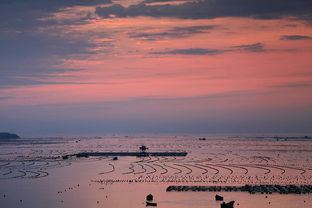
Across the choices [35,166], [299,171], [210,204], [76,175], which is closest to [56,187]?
[76,175]

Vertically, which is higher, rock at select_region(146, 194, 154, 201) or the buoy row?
the buoy row

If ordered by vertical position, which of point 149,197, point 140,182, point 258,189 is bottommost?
point 149,197

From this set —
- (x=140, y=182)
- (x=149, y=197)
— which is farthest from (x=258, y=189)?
(x=140, y=182)

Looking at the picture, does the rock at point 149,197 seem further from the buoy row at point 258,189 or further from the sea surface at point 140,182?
the buoy row at point 258,189

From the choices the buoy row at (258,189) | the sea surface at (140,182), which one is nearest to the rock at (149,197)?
the sea surface at (140,182)

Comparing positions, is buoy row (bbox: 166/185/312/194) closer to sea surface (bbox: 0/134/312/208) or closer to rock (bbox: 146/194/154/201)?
sea surface (bbox: 0/134/312/208)

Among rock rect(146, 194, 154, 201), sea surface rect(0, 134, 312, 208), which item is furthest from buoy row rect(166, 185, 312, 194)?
rock rect(146, 194, 154, 201)

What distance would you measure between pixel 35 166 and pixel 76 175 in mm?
20522

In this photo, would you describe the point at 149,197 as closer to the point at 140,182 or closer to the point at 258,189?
the point at 140,182

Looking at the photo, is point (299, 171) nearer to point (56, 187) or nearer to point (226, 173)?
point (226, 173)

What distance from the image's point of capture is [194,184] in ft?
209

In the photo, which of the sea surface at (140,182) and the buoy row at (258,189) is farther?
the buoy row at (258,189)

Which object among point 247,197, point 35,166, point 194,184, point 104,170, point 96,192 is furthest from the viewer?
point 35,166

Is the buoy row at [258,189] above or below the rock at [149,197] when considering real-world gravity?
above
